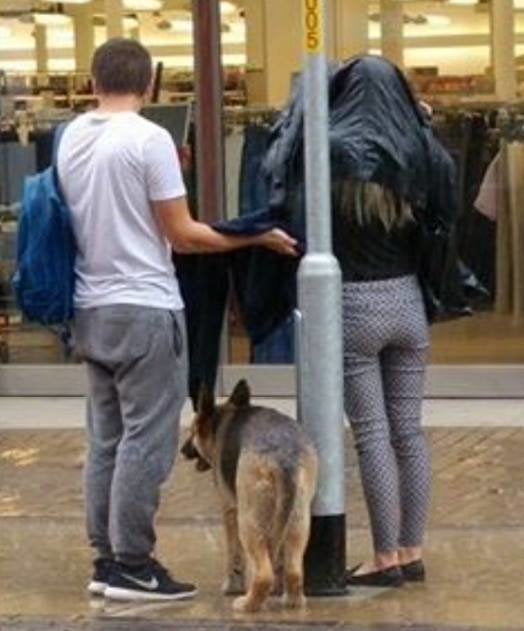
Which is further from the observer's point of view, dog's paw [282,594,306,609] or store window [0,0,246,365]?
store window [0,0,246,365]

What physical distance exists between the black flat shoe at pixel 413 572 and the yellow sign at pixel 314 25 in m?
1.91

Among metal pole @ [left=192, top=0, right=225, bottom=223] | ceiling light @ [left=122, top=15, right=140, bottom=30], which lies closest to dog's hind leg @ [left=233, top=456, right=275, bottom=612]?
metal pole @ [left=192, top=0, right=225, bottom=223]

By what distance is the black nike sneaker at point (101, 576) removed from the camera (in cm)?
690

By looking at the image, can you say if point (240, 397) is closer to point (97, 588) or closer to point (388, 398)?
point (388, 398)

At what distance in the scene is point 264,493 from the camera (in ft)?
21.0

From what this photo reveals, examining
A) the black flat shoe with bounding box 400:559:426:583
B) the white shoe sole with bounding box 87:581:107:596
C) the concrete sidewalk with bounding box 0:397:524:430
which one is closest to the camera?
the white shoe sole with bounding box 87:581:107:596

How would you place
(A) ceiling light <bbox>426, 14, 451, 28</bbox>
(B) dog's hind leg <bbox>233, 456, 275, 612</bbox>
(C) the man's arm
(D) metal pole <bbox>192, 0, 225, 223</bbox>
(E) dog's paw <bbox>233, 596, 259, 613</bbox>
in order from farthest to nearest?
1. (D) metal pole <bbox>192, 0, 225, 223</bbox>
2. (A) ceiling light <bbox>426, 14, 451, 28</bbox>
3. (C) the man's arm
4. (E) dog's paw <bbox>233, 596, 259, 613</bbox>
5. (B) dog's hind leg <bbox>233, 456, 275, 612</bbox>

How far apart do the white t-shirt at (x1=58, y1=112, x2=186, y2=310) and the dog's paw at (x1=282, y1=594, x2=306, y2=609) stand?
1.08 meters

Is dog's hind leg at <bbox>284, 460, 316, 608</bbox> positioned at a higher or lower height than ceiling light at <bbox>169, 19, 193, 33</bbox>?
lower

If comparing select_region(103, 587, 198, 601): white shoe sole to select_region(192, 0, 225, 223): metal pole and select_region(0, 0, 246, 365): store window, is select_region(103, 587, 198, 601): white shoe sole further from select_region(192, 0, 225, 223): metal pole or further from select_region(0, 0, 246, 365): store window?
select_region(0, 0, 246, 365): store window

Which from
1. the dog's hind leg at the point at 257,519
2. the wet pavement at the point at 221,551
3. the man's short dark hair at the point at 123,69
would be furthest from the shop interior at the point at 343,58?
the dog's hind leg at the point at 257,519

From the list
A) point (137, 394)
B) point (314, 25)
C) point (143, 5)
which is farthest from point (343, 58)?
point (137, 394)

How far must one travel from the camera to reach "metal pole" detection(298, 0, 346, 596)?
21.6 ft

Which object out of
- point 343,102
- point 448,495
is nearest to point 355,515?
point 448,495
